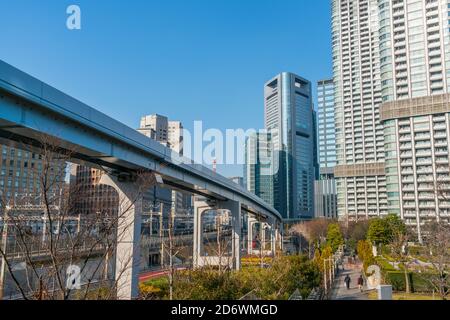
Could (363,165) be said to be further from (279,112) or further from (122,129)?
(122,129)

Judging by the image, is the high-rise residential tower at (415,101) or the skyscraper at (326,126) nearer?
the high-rise residential tower at (415,101)

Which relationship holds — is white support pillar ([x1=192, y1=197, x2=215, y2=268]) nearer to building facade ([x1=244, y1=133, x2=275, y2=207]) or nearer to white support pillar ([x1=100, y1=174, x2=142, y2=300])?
white support pillar ([x1=100, y1=174, x2=142, y2=300])

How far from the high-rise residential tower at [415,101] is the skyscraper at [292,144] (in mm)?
68908

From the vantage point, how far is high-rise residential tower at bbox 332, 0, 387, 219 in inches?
3733

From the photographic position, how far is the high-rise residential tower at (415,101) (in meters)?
65.9

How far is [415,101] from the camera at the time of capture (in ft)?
224

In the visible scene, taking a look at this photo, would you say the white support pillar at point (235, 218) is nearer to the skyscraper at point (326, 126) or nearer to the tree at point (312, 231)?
the tree at point (312, 231)

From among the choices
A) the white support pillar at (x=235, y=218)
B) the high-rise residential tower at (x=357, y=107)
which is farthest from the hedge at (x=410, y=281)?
the high-rise residential tower at (x=357, y=107)

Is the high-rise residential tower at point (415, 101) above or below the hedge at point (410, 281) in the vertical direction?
above

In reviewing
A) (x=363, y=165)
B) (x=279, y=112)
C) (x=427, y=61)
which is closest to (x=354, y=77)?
(x=363, y=165)
